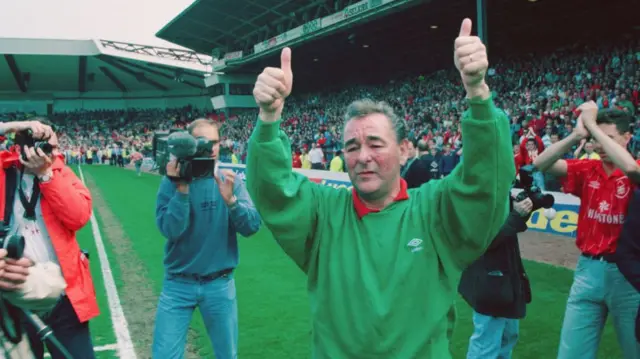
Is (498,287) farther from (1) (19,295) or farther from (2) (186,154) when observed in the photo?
(1) (19,295)

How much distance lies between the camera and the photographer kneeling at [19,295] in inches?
93.7

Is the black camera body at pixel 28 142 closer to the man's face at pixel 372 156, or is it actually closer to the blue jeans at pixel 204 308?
the blue jeans at pixel 204 308

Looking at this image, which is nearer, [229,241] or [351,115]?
[351,115]

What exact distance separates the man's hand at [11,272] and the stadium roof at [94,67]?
5188 cm

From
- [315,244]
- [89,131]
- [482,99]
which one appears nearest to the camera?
[482,99]

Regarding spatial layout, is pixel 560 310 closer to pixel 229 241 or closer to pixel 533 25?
pixel 229 241

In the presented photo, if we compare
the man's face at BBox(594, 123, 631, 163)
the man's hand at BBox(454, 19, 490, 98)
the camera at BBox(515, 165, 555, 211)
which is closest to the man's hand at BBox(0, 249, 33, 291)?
the man's hand at BBox(454, 19, 490, 98)

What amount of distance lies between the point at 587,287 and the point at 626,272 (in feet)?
1.55

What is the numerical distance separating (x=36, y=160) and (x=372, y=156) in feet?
6.41

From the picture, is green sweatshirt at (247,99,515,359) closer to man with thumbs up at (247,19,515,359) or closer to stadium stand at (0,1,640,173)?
man with thumbs up at (247,19,515,359)

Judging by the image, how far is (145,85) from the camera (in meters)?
64.8

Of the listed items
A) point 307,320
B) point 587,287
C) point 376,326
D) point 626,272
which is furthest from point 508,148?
point 307,320

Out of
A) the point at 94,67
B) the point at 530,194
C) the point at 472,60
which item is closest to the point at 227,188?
the point at 530,194

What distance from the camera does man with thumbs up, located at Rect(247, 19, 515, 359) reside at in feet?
5.86
